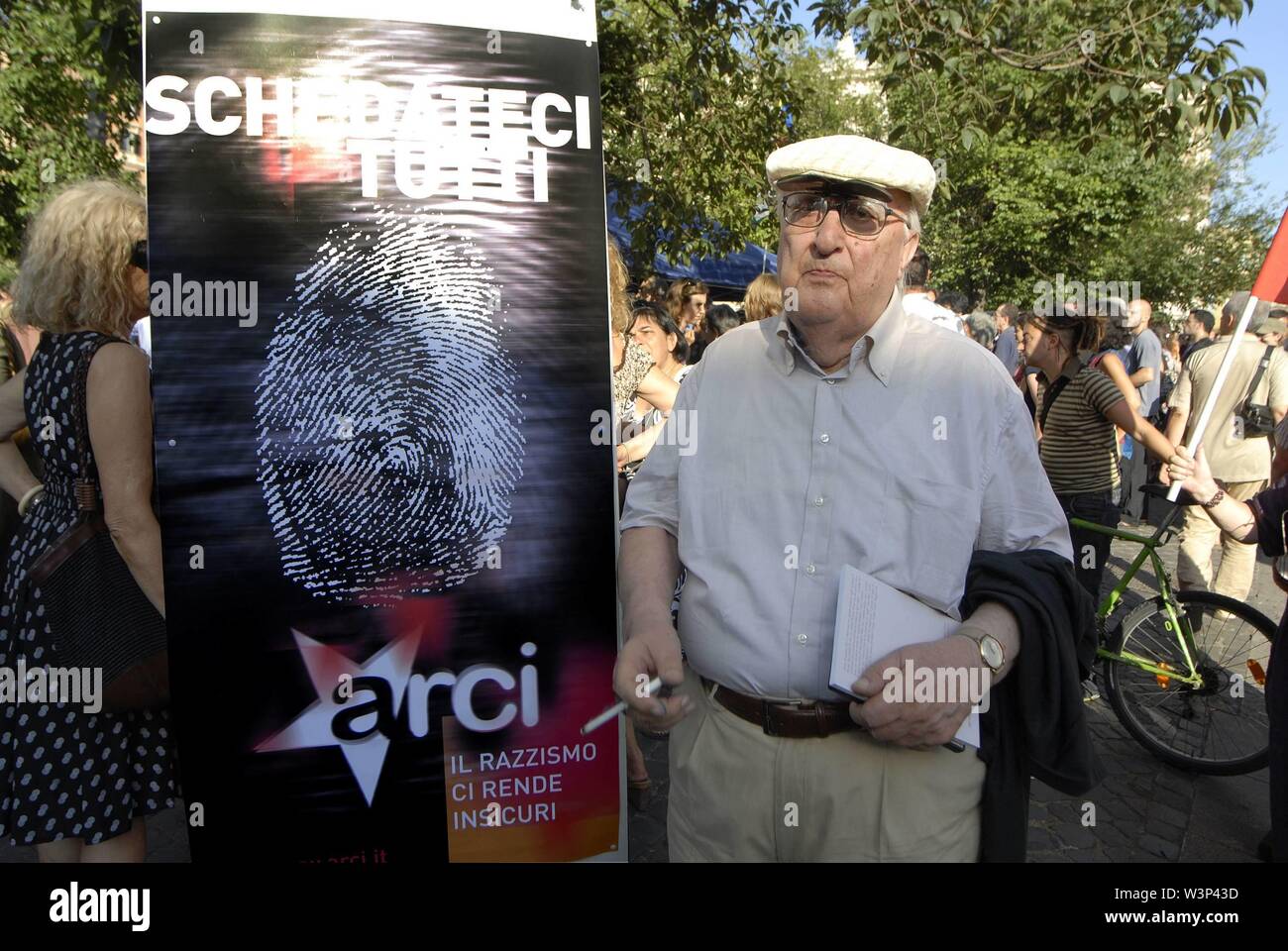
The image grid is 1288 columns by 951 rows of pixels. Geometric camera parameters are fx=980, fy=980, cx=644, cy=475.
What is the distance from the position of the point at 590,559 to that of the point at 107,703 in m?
1.25

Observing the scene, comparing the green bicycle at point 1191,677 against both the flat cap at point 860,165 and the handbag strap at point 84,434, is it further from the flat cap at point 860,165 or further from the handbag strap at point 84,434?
the handbag strap at point 84,434

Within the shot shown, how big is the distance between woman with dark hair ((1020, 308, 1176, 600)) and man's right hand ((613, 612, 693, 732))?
349cm

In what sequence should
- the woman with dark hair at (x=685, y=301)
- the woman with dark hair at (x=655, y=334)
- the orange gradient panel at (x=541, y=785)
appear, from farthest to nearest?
the woman with dark hair at (x=685, y=301) → the woman with dark hair at (x=655, y=334) → the orange gradient panel at (x=541, y=785)

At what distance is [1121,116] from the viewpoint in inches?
201

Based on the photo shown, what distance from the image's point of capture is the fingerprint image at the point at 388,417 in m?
2.30

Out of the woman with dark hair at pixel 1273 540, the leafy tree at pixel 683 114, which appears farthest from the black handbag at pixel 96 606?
the leafy tree at pixel 683 114

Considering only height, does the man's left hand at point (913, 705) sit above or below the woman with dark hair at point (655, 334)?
below

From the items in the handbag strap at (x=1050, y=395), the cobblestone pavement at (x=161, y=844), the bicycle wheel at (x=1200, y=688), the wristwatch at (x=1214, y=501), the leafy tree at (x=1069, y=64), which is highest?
the leafy tree at (x=1069, y=64)

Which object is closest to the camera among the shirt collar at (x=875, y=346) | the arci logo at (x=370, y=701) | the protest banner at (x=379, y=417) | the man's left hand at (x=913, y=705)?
the man's left hand at (x=913, y=705)

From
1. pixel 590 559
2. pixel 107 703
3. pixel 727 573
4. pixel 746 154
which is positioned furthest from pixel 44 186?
pixel 727 573

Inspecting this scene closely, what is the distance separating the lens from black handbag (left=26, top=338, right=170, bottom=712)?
7.96 feet

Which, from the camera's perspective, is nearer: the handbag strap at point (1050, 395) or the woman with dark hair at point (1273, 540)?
the woman with dark hair at point (1273, 540)

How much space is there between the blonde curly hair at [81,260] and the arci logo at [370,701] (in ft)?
3.35
